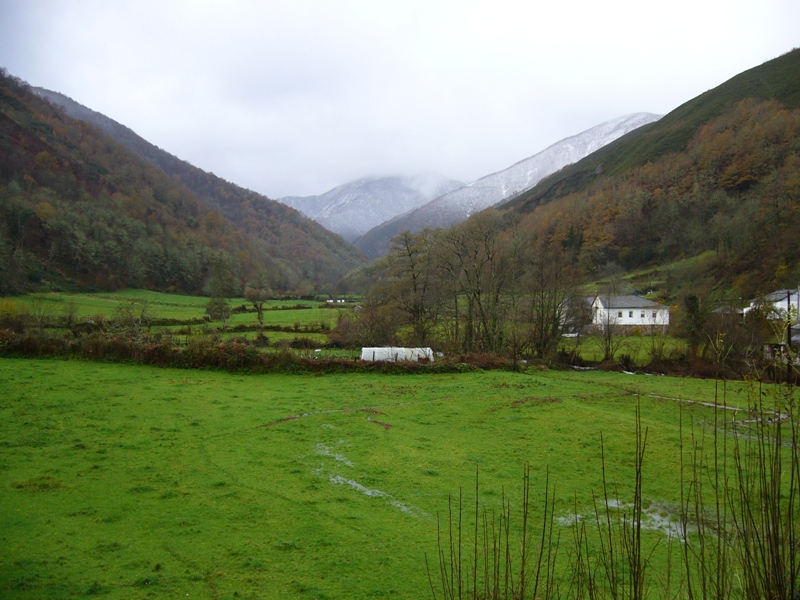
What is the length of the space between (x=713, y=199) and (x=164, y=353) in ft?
334

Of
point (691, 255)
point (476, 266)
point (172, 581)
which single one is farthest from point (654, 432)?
point (691, 255)

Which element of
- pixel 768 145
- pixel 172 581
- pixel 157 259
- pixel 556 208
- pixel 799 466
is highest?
pixel 768 145

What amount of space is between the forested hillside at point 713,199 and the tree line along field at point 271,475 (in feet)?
172

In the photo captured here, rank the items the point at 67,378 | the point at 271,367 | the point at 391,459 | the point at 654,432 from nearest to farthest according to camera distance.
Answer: the point at 391,459
the point at 654,432
the point at 67,378
the point at 271,367

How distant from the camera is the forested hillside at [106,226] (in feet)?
223

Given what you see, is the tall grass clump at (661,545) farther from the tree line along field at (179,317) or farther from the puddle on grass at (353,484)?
the tree line along field at (179,317)

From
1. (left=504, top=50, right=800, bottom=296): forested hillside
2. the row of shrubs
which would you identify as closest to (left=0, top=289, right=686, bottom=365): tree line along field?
the row of shrubs

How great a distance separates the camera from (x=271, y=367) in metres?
23.2

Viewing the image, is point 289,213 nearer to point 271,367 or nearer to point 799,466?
point 271,367

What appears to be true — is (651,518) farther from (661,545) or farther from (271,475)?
(271,475)

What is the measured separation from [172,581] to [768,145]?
128 m

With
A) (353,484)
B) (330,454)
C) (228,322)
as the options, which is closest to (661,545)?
(353,484)

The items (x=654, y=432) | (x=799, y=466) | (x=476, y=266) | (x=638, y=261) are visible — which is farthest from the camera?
(x=638, y=261)

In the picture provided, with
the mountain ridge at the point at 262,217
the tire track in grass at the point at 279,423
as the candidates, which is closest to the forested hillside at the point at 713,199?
the tire track in grass at the point at 279,423
